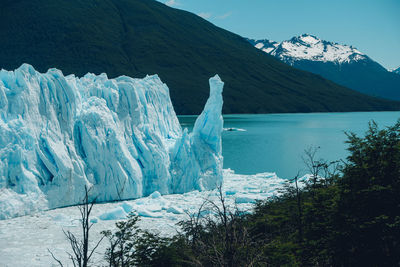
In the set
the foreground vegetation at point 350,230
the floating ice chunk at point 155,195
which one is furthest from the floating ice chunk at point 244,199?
the foreground vegetation at point 350,230

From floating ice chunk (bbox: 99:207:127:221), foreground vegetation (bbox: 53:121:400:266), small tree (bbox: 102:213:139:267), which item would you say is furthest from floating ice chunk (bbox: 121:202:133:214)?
foreground vegetation (bbox: 53:121:400:266)

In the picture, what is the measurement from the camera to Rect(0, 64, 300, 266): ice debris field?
→ 12084 mm

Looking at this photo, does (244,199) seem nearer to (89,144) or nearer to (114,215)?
(114,215)

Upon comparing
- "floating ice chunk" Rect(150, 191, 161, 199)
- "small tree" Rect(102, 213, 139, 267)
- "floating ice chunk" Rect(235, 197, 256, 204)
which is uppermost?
"small tree" Rect(102, 213, 139, 267)

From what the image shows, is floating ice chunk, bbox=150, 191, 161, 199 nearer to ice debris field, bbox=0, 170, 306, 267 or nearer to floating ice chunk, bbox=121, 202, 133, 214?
ice debris field, bbox=0, 170, 306, 267

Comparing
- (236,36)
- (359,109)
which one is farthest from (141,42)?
(359,109)

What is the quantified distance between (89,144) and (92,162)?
0.75 meters

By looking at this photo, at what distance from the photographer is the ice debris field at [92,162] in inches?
476

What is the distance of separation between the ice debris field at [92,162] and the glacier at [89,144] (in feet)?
0.13

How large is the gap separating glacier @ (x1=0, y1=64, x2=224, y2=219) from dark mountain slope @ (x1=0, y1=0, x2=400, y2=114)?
246 feet

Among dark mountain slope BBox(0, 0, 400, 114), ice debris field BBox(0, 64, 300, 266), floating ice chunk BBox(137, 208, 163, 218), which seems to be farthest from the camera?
dark mountain slope BBox(0, 0, 400, 114)

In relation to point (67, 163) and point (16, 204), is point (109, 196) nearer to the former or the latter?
point (67, 163)

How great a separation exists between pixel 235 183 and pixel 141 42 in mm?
107684

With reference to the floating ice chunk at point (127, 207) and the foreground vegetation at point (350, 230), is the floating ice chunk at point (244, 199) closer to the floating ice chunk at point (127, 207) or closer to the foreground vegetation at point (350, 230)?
the floating ice chunk at point (127, 207)
